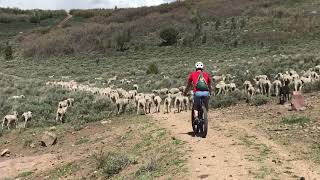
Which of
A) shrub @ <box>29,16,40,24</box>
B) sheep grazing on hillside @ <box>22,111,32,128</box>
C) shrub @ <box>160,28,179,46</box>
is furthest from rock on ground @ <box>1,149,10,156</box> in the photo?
shrub @ <box>29,16,40,24</box>

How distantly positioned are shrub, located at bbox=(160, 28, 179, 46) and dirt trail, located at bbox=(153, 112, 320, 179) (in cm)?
5138

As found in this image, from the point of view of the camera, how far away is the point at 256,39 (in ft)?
197

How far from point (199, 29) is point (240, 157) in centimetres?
5895

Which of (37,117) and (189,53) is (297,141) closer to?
(37,117)

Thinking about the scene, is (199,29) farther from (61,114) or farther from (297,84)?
(61,114)

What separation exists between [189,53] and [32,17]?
5999 cm

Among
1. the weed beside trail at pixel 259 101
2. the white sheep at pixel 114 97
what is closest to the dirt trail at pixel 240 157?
the weed beside trail at pixel 259 101

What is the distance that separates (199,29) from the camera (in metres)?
68.4

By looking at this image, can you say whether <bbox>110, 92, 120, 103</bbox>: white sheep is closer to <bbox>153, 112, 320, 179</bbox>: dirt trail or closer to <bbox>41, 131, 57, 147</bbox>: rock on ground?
<bbox>41, 131, 57, 147</bbox>: rock on ground

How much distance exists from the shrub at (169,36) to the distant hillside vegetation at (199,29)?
1.30ft

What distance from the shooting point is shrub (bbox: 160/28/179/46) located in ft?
215

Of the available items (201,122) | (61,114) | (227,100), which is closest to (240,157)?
(201,122)

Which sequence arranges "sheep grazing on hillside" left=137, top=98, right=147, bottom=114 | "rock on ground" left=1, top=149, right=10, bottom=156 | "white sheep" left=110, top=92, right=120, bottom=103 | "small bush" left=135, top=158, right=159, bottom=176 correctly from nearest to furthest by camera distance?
"small bush" left=135, top=158, right=159, bottom=176, "rock on ground" left=1, top=149, right=10, bottom=156, "sheep grazing on hillside" left=137, top=98, right=147, bottom=114, "white sheep" left=110, top=92, right=120, bottom=103

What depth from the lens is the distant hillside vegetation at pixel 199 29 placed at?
202ft
